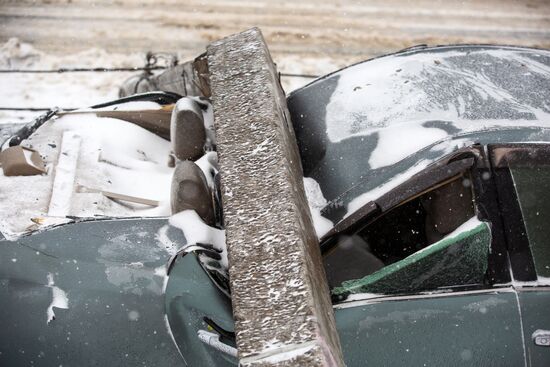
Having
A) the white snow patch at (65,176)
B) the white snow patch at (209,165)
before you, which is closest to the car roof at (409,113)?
the white snow patch at (209,165)

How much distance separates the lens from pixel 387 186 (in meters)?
2.72

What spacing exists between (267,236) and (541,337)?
4.08 ft

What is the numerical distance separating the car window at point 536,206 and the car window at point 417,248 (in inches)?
8.3

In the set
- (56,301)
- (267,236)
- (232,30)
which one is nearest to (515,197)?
(267,236)

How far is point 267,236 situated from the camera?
226 centimetres

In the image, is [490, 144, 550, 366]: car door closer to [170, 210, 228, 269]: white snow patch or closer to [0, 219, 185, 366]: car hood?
[170, 210, 228, 269]: white snow patch

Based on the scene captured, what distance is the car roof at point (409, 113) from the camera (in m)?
2.81

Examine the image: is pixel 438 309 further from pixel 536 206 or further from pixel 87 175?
pixel 87 175

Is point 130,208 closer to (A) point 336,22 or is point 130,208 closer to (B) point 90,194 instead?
(B) point 90,194

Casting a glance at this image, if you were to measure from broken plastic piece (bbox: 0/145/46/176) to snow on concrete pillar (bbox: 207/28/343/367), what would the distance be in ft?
3.46

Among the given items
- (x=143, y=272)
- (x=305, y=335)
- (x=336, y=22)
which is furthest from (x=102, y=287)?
(x=336, y=22)

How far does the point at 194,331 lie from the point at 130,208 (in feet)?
2.97

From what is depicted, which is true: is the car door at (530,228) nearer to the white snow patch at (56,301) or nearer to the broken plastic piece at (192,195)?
the broken plastic piece at (192,195)

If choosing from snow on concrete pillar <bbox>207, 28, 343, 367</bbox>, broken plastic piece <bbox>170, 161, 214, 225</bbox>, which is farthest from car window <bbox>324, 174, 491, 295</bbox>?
broken plastic piece <bbox>170, 161, 214, 225</bbox>
